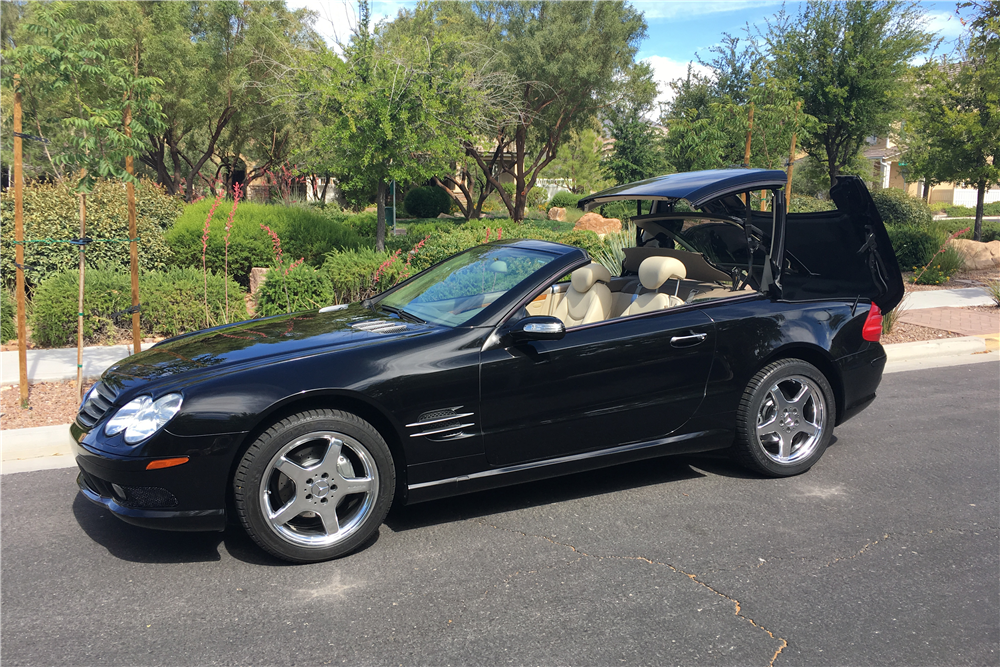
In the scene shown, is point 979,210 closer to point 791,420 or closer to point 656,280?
point 791,420

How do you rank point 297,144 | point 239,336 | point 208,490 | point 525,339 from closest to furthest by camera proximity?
point 208,490 < point 525,339 < point 239,336 < point 297,144

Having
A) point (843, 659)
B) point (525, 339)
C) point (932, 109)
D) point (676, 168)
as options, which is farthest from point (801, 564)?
point (932, 109)

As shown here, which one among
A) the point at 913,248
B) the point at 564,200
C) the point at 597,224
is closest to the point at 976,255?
the point at 913,248

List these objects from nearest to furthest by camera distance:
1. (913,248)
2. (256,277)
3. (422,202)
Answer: (256,277) → (913,248) → (422,202)

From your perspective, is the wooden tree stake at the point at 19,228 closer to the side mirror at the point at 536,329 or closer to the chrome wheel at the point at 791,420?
the side mirror at the point at 536,329

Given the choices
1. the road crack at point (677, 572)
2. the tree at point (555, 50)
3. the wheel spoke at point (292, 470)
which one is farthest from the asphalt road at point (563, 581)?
the tree at point (555, 50)

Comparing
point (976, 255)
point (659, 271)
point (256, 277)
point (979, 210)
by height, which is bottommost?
point (256, 277)

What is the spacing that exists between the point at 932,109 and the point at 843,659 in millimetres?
17068

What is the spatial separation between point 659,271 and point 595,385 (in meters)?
1.09

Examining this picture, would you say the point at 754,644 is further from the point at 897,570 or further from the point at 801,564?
the point at 897,570

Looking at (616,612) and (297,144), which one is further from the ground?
(297,144)

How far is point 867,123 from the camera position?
2058 cm

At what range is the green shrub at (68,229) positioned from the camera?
966cm

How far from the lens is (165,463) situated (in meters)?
3.46
